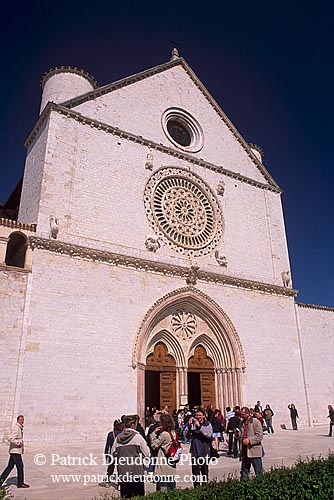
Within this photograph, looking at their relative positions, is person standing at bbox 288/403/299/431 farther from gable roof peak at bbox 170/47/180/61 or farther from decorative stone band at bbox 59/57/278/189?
gable roof peak at bbox 170/47/180/61

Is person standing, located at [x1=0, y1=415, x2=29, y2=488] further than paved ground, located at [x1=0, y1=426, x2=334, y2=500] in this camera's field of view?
Yes

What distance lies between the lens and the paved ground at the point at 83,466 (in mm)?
6555

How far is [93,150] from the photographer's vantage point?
53.8 feet

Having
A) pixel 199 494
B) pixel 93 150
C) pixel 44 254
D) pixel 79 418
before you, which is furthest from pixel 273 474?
pixel 93 150

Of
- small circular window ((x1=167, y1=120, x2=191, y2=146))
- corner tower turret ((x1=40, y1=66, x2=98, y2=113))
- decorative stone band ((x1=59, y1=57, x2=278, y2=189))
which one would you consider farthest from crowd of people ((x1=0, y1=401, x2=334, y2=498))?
decorative stone band ((x1=59, y1=57, x2=278, y2=189))

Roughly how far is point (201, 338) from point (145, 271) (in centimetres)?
401

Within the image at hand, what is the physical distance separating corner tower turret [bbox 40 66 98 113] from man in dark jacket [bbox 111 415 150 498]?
53.6ft

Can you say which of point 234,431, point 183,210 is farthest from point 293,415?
point 183,210

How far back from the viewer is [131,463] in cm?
493

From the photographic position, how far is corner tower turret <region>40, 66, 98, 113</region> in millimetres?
18281

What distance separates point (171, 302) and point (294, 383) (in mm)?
7361

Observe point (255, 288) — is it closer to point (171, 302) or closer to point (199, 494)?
point (171, 302)

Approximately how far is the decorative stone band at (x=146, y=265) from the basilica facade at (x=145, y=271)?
50mm

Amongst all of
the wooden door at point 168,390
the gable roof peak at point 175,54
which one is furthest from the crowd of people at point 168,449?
the gable roof peak at point 175,54
